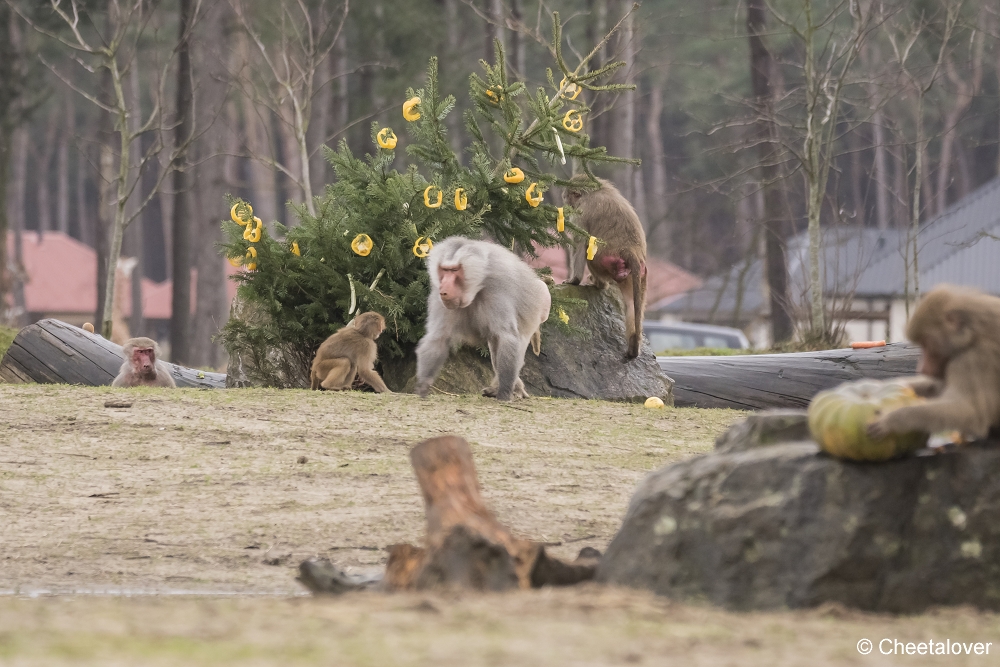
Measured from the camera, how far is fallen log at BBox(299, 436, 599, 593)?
4246 mm

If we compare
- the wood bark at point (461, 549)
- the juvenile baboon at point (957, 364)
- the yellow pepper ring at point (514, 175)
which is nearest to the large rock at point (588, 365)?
the yellow pepper ring at point (514, 175)

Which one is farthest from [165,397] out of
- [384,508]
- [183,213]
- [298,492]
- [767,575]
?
[183,213]

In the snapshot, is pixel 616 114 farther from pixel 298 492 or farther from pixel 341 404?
pixel 298 492

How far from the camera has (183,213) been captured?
23.9m

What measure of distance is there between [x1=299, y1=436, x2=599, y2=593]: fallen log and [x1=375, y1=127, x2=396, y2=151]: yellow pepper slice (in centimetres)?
638

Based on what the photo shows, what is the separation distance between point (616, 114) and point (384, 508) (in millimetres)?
18007

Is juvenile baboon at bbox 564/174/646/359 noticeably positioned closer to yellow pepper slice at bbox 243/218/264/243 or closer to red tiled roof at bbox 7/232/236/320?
yellow pepper slice at bbox 243/218/264/243

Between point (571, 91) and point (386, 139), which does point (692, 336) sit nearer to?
point (571, 91)

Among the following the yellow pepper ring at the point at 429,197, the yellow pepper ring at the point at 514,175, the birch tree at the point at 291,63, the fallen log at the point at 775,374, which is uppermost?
the birch tree at the point at 291,63

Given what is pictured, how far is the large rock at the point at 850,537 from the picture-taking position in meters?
4.16

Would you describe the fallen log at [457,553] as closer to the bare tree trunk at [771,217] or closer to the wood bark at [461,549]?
the wood bark at [461,549]

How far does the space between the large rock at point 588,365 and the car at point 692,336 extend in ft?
41.1

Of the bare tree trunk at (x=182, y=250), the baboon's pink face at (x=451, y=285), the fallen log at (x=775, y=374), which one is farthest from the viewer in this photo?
the bare tree trunk at (x=182, y=250)

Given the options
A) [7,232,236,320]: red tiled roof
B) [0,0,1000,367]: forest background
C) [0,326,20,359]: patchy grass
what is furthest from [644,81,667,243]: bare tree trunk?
[0,326,20,359]: patchy grass
